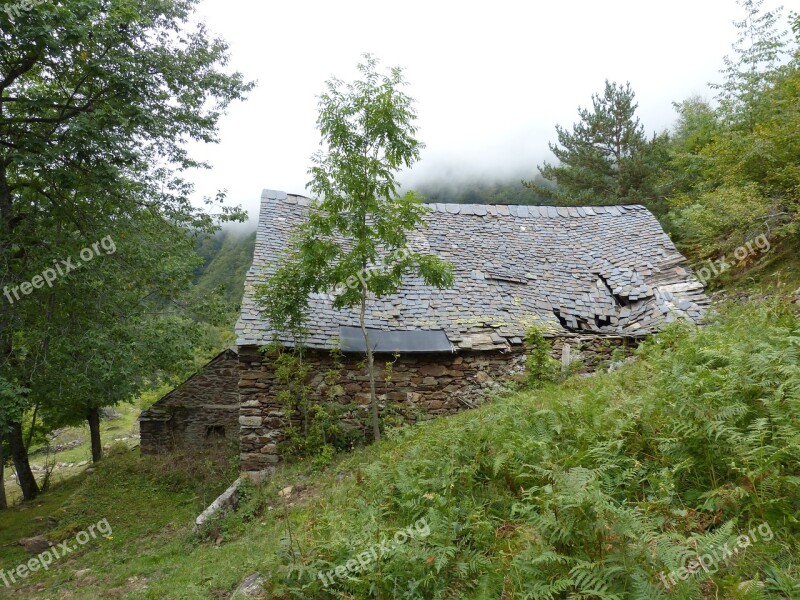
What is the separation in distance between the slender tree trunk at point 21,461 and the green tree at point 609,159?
24.0 m

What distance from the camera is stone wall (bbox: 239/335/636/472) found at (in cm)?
951

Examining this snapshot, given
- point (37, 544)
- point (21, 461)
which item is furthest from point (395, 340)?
point (21, 461)

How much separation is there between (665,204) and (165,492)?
23.4m

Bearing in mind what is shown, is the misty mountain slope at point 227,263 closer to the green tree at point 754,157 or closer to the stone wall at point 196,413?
the stone wall at point 196,413

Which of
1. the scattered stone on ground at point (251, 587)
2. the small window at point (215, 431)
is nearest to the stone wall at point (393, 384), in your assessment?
the scattered stone on ground at point (251, 587)

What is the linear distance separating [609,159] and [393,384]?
21006 millimetres

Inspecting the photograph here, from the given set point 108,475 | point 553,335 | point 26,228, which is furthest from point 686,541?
point 108,475

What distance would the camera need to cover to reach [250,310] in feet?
33.3

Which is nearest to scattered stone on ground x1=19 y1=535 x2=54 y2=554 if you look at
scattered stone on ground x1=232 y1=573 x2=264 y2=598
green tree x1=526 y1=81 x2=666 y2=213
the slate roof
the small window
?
the slate roof

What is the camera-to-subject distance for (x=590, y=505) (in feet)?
9.61

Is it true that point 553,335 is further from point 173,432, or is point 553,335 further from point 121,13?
point 173,432

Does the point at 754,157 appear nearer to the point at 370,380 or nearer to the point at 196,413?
the point at 370,380

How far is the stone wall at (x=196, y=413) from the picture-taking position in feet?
54.7

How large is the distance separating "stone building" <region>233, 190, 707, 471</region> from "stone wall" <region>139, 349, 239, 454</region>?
764cm
